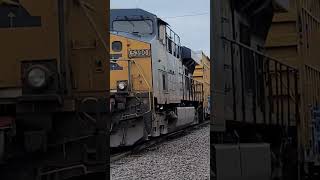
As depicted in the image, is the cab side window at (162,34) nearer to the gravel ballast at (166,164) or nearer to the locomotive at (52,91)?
the gravel ballast at (166,164)

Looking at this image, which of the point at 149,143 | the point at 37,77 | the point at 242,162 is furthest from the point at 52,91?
the point at 149,143

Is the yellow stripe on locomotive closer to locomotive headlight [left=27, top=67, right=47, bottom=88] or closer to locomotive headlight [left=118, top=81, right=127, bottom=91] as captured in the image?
locomotive headlight [left=118, top=81, right=127, bottom=91]

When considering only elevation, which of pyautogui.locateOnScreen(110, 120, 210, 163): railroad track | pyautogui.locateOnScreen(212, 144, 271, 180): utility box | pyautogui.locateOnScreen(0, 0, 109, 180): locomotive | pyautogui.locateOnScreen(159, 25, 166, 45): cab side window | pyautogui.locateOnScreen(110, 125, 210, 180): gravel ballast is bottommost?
pyautogui.locateOnScreen(110, 120, 210, 163): railroad track

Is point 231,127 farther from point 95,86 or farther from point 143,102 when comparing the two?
point 143,102

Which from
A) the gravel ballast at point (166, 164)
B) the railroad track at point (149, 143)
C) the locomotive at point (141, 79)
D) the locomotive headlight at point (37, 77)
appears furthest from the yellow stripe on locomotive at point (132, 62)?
the locomotive headlight at point (37, 77)

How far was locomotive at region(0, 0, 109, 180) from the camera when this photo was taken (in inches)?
184

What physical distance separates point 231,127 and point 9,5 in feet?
6.98

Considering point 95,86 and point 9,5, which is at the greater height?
point 9,5

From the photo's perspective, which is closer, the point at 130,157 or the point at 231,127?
the point at 231,127

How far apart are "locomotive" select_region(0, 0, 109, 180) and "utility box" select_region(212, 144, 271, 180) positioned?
0.97 metres

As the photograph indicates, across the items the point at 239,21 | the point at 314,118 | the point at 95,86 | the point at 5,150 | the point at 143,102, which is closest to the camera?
the point at 5,150

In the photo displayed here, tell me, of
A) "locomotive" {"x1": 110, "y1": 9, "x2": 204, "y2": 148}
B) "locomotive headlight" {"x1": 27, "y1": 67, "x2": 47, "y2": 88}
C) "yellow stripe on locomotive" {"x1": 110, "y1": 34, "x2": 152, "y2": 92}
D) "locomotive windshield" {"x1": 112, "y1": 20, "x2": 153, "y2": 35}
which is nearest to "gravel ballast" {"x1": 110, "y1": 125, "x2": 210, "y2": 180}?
"locomotive" {"x1": 110, "y1": 9, "x2": 204, "y2": 148}

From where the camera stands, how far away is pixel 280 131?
606cm

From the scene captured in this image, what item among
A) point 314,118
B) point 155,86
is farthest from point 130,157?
point 314,118
